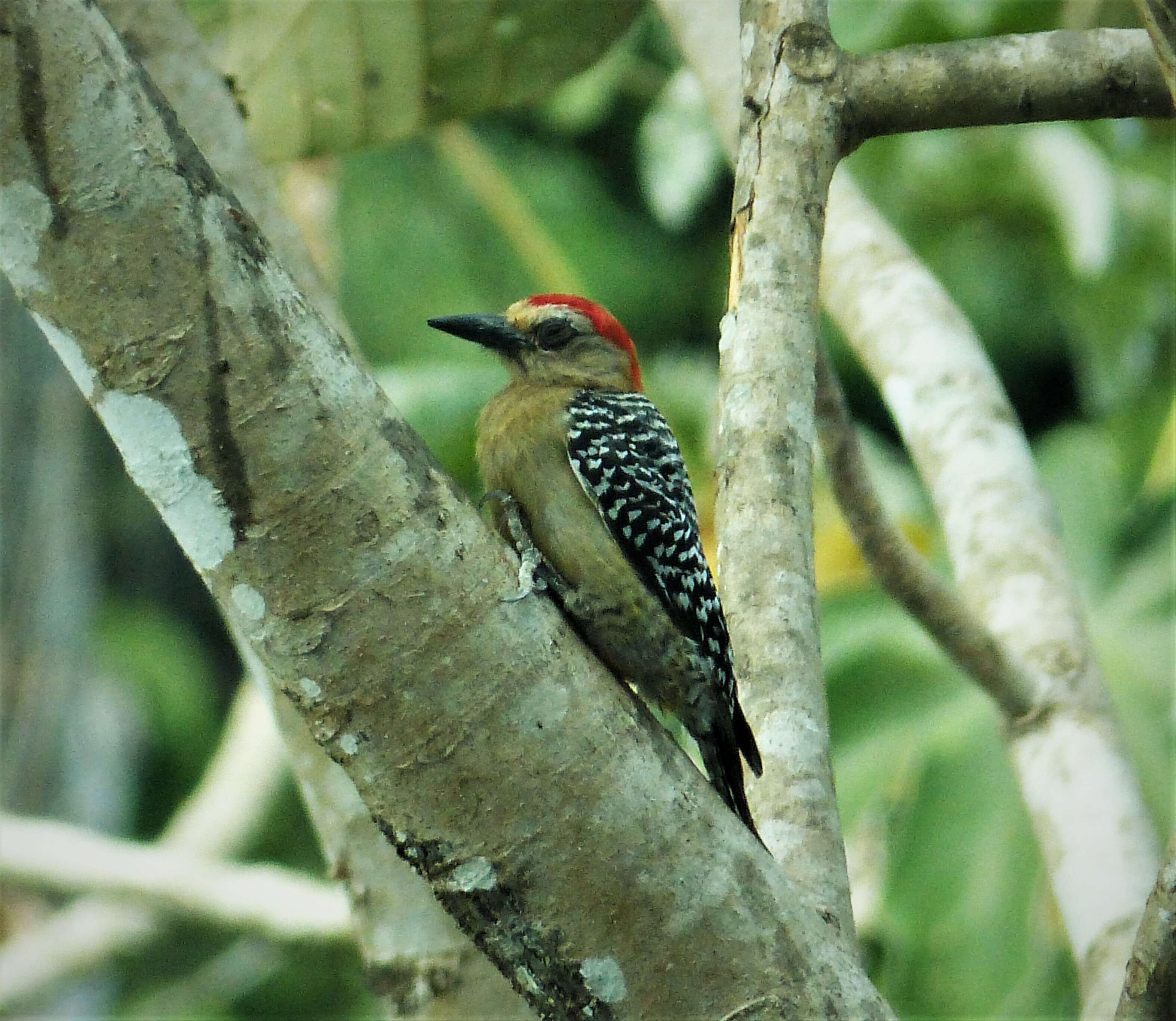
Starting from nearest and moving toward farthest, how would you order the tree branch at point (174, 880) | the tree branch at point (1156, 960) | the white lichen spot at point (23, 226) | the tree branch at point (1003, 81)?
the white lichen spot at point (23, 226) < the tree branch at point (1156, 960) < the tree branch at point (1003, 81) < the tree branch at point (174, 880)

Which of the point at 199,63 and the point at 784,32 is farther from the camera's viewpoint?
the point at 199,63

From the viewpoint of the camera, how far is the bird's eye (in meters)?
3.16

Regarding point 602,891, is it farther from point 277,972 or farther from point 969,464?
point 277,972

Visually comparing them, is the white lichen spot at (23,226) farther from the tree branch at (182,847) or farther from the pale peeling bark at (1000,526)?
the tree branch at (182,847)

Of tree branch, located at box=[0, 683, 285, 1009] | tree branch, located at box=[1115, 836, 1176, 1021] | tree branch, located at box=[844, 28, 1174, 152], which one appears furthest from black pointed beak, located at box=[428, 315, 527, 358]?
tree branch, located at box=[0, 683, 285, 1009]

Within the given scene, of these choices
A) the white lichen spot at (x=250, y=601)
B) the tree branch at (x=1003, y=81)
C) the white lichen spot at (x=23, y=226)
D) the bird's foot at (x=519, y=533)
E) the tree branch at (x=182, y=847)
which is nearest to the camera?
the white lichen spot at (x=23, y=226)

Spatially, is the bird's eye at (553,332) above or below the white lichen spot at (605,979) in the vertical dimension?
above

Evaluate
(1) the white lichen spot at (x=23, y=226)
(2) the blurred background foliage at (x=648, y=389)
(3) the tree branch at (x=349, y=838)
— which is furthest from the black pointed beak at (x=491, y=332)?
(1) the white lichen spot at (x=23, y=226)

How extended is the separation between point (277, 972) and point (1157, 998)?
26.5 ft

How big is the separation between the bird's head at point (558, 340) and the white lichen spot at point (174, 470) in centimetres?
170

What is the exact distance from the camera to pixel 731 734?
2.40m

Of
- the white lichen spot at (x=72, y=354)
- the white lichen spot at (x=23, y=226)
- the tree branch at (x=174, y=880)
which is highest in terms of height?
the white lichen spot at (x=23, y=226)

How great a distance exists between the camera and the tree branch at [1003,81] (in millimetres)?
2223

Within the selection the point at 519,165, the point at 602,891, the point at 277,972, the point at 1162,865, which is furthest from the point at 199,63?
the point at 519,165
